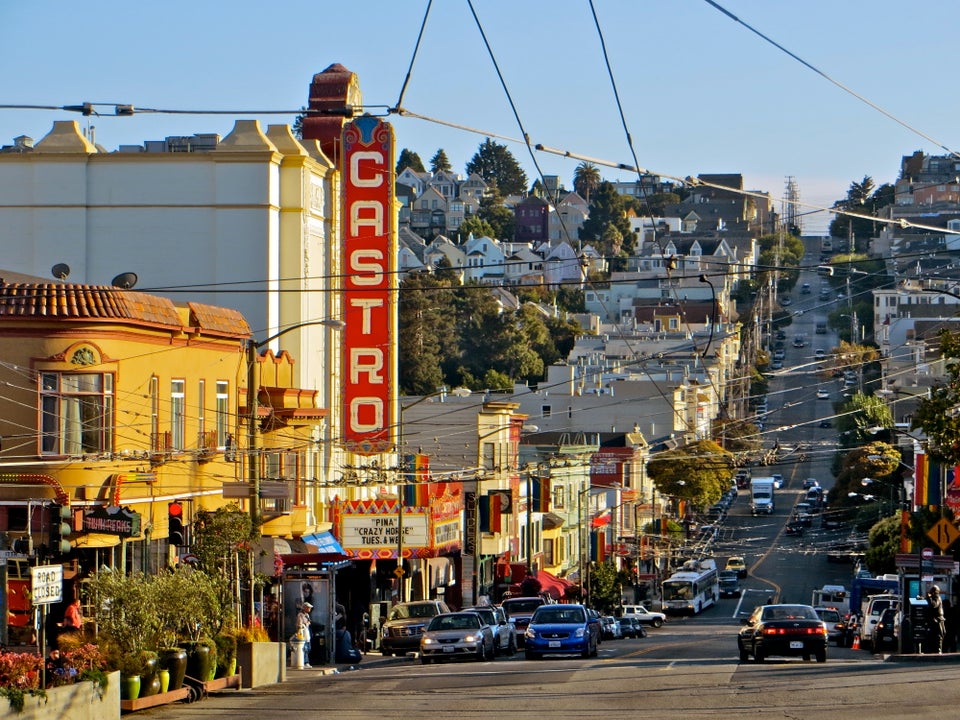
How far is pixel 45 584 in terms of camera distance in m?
24.0

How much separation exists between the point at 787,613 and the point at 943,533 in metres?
6.20

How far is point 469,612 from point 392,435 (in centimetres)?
1318

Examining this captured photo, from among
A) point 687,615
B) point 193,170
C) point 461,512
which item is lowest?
point 687,615

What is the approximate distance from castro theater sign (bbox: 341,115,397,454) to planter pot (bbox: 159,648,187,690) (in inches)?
987

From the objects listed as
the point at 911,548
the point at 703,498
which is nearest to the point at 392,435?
the point at 911,548

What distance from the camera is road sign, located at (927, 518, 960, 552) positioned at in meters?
40.6

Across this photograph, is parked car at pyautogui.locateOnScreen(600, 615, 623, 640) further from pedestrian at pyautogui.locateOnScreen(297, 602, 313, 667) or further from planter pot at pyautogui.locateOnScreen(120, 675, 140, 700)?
planter pot at pyautogui.locateOnScreen(120, 675, 140, 700)

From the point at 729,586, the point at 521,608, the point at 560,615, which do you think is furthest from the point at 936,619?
the point at 729,586

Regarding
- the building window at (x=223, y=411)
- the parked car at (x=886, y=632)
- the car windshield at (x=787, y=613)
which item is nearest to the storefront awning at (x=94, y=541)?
the building window at (x=223, y=411)

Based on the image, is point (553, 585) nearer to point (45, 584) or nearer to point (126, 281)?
point (126, 281)

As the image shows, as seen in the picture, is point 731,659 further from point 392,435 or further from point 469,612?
point 392,435

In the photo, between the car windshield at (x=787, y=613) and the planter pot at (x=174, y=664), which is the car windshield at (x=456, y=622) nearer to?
the car windshield at (x=787, y=613)

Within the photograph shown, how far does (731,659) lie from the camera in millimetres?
38188

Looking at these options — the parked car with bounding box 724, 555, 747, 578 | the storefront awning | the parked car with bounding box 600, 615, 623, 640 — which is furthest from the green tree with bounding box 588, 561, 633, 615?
the storefront awning
